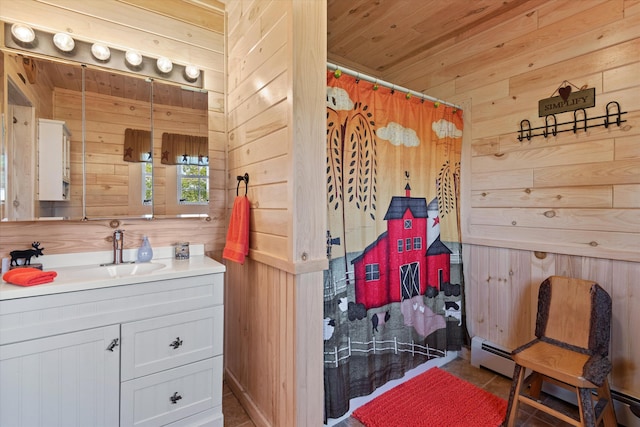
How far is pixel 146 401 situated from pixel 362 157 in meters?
1.67

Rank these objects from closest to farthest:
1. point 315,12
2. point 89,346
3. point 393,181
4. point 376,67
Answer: point 89,346
point 315,12
point 393,181
point 376,67

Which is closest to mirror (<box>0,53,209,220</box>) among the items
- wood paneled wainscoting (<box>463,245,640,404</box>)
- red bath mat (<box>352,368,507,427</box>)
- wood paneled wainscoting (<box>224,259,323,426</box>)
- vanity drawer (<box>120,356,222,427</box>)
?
wood paneled wainscoting (<box>224,259,323,426</box>)

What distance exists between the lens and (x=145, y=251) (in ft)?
5.88

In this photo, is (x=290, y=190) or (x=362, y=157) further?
(x=362, y=157)

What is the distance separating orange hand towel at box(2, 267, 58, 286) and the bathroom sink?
4.3 inches

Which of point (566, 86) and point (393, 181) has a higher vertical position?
point (566, 86)

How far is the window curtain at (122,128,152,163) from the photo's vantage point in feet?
5.90

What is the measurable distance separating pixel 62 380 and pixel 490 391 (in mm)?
2376

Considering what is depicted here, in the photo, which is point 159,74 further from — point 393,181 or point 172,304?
point 393,181

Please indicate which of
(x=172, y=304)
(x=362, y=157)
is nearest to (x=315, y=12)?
(x=362, y=157)

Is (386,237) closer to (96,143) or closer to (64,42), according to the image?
(96,143)

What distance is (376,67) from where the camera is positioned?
118 inches

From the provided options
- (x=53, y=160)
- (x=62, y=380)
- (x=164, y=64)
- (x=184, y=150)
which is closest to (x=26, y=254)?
(x=53, y=160)

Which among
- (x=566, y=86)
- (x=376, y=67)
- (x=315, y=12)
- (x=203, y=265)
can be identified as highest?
(x=376, y=67)
